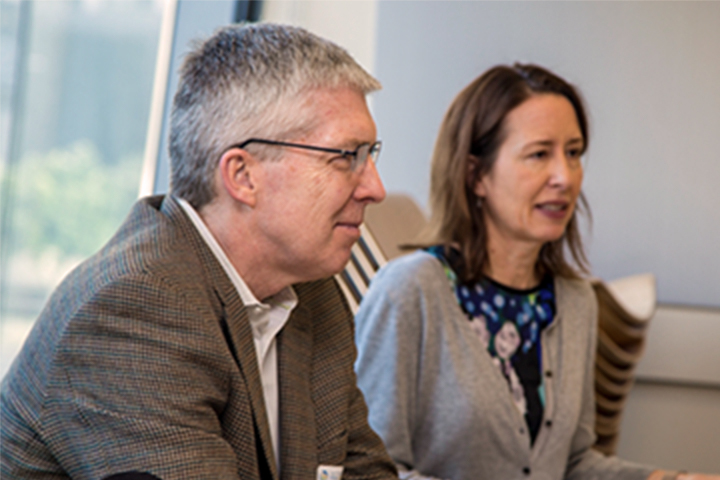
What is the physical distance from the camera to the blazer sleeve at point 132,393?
926 mm

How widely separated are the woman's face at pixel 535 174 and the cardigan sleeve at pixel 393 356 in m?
0.28

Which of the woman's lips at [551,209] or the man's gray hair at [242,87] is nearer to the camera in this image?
the man's gray hair at [242,87]

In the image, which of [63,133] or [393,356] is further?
[63,133]

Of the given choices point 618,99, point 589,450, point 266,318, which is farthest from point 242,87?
point 618,99

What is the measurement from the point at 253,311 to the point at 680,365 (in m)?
1.89

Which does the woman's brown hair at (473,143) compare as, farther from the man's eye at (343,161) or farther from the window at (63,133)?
the window at (63,133)

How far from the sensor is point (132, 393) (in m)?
0.94

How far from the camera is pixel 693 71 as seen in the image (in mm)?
2059

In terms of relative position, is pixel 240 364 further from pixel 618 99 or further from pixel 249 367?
pixel 618 99

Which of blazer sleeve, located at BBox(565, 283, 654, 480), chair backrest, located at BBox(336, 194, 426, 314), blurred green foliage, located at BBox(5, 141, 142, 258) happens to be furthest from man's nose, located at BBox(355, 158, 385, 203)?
blurred green foliage, located at BBox(5, 141, 142, 258)

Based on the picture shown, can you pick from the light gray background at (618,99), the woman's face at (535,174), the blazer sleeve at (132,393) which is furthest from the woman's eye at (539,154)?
the blazer sleeve at (132,393)

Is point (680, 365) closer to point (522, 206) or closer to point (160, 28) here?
point (522, 206)

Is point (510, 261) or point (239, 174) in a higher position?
point (239, 174)

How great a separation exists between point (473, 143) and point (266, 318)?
2.53 ft
